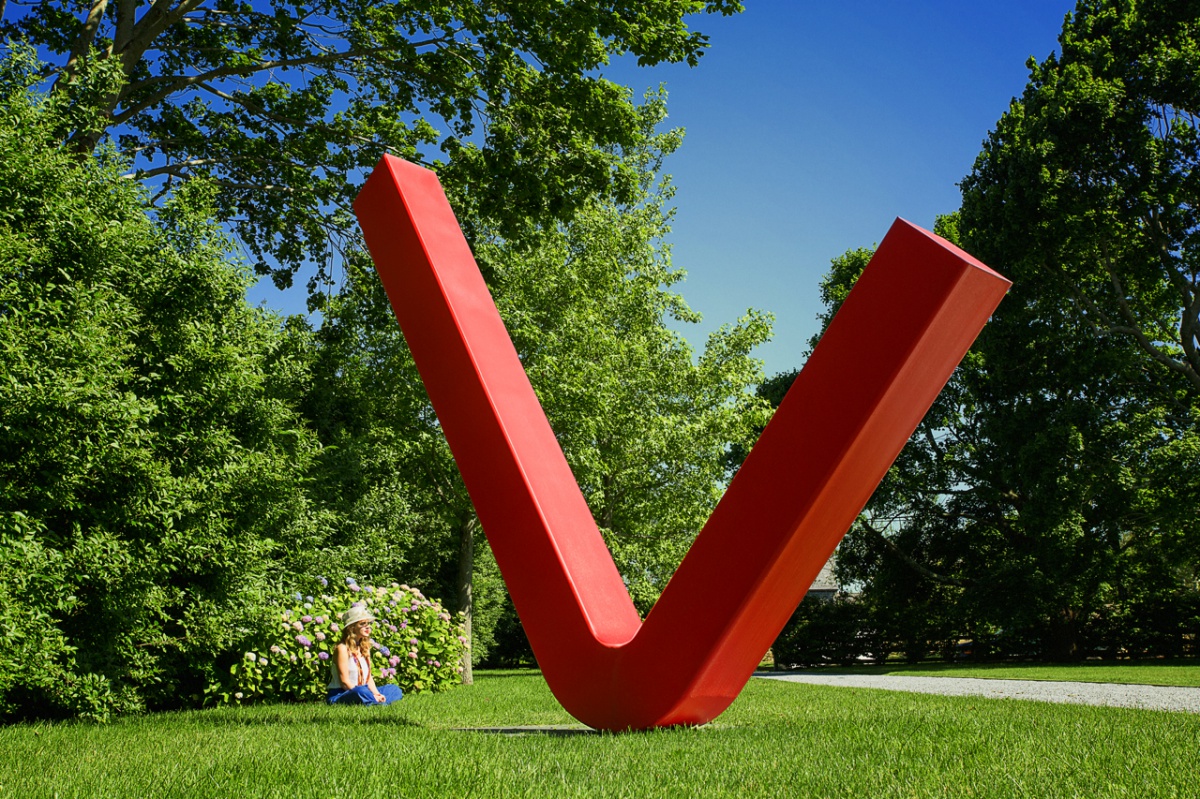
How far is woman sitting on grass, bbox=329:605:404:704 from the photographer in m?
8.33

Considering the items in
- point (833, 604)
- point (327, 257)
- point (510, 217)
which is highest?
point (510, 217)

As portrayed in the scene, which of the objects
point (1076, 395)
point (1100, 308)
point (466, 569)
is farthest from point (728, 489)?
point (1076, 395)

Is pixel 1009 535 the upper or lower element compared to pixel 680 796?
upper

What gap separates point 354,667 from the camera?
854cm

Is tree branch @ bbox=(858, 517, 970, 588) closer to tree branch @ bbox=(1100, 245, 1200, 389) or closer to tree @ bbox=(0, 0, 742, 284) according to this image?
tree branch @ bbox=(1100, 245, 1200, 389)

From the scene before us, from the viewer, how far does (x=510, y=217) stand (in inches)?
483

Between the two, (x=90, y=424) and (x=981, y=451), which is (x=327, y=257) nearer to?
(x=90, y=424)

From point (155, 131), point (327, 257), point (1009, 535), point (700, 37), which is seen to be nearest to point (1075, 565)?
point (1009, 535)

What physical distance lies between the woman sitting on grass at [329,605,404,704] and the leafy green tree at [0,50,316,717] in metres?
1.03

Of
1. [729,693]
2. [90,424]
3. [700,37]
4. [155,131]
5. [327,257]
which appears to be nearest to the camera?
[729,693]

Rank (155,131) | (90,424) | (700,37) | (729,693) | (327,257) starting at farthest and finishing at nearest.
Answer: (327,257), (155,131), (700,37), (90,424), (729,693)

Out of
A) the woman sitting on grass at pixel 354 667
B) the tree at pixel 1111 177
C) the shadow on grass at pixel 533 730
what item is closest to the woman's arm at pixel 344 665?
the woman sitting on grass at pixel 354 667

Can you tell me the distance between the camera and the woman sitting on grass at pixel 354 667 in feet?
27.3

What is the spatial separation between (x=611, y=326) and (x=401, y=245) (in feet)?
52.0
